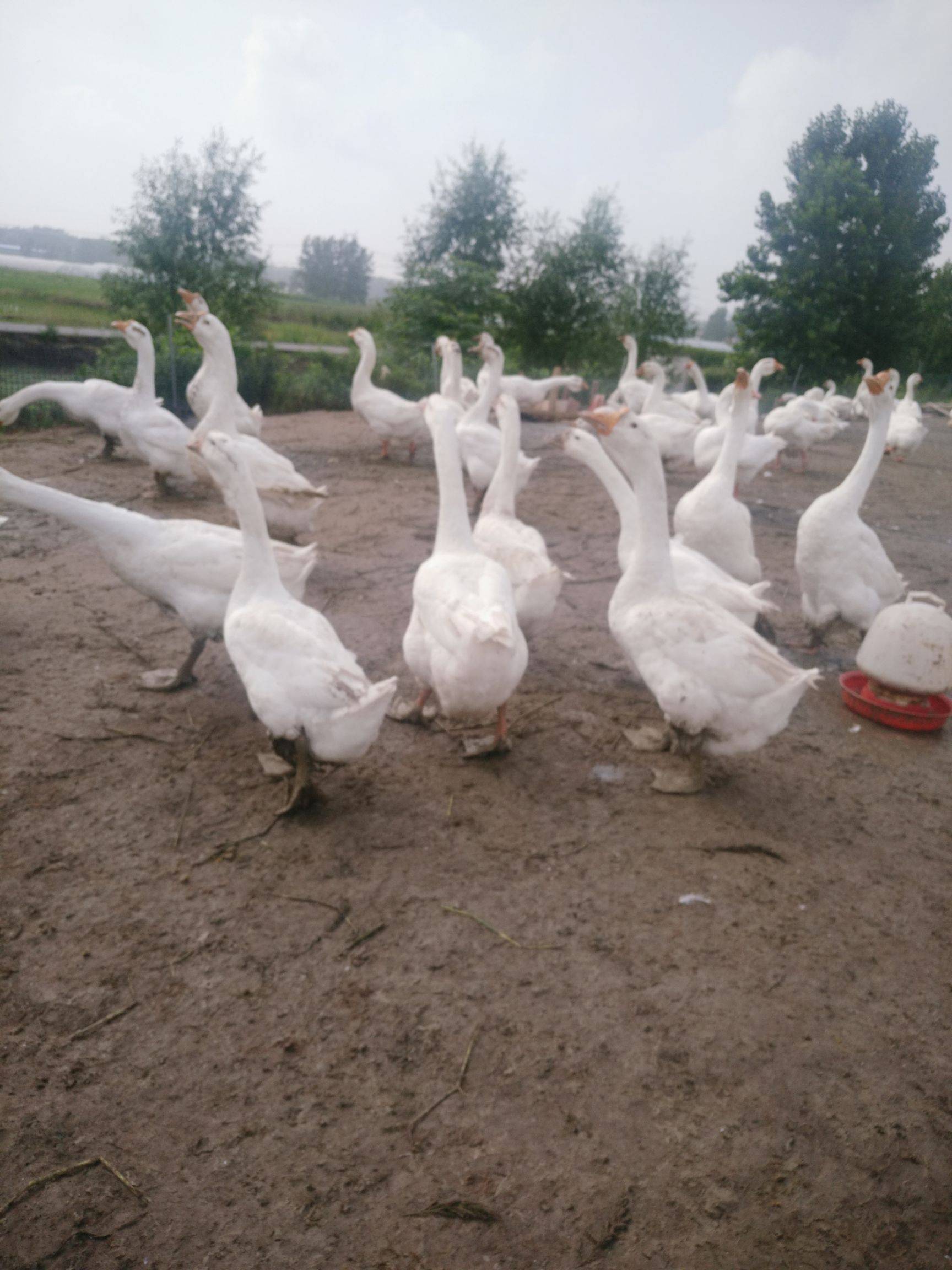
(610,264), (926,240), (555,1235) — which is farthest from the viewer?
(926,240)

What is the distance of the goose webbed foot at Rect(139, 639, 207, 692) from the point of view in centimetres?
414

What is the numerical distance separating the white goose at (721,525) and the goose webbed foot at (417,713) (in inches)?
95.8

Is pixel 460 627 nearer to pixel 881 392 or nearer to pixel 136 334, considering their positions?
pixel 881 392

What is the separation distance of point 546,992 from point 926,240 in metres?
30.4

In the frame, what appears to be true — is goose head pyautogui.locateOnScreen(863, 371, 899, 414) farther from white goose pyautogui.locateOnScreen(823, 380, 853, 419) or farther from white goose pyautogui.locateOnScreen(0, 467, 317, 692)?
white goose pyautogui.locateOnScreen(823, 380, 853, 419)

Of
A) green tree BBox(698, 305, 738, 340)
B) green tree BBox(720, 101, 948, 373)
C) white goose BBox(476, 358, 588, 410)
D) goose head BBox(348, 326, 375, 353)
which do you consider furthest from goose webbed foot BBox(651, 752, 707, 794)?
green tree BBox(698, 305, 738, 340)

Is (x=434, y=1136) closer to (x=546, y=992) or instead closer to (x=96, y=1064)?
(x=546, y=992)

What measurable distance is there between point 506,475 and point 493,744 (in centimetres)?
220

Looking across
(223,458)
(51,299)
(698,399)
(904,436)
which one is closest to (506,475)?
(223,458)

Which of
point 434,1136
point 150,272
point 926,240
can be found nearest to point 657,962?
point 434,1136

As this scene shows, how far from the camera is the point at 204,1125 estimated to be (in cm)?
197

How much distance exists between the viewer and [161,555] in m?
3.97

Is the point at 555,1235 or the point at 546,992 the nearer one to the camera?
the point at 555,1235

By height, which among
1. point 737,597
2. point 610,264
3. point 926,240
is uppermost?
point 926,240
